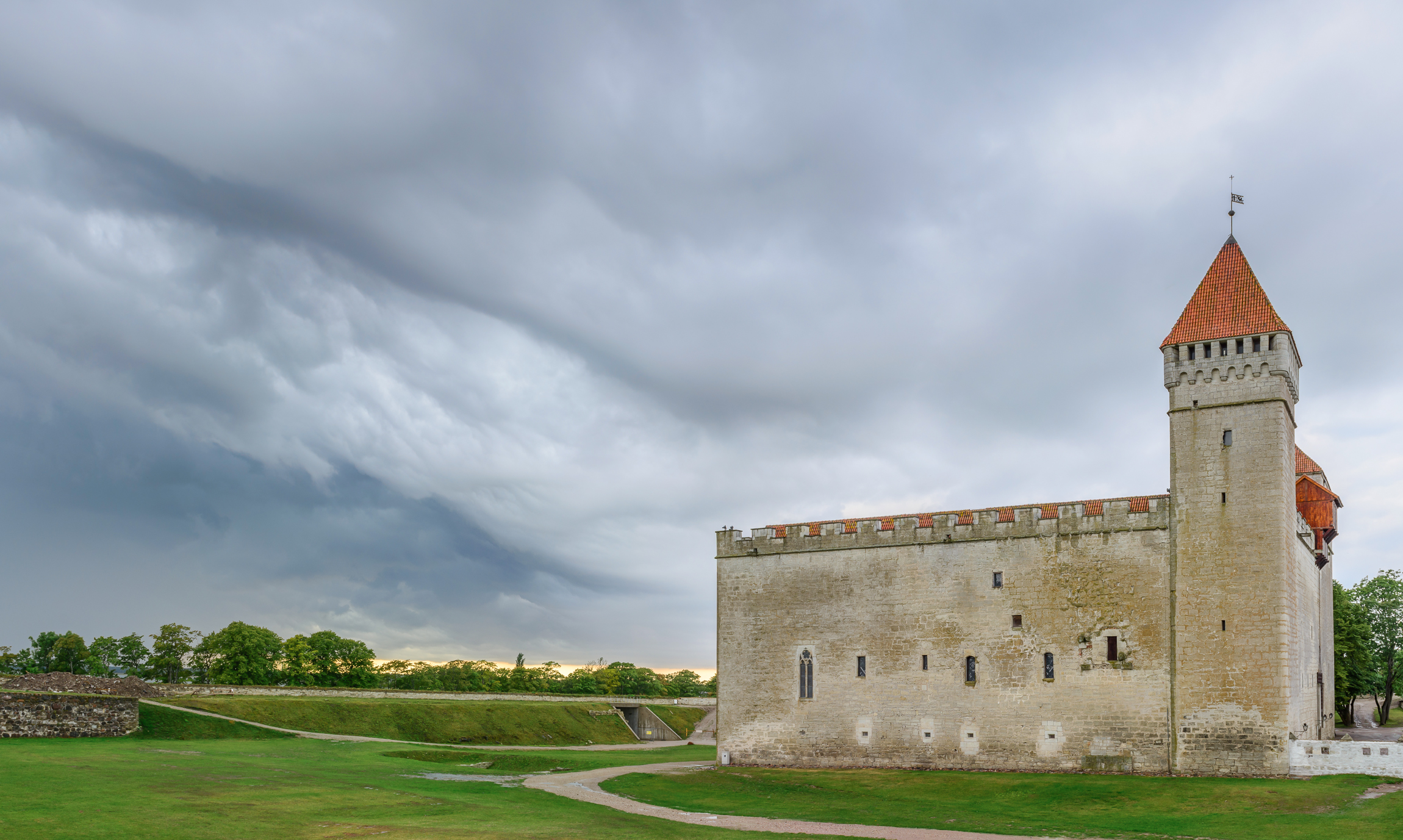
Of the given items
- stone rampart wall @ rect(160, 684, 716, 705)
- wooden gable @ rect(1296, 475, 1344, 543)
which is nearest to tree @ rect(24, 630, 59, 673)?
stone rampart wall @ rect(160, 684, 716, 705)

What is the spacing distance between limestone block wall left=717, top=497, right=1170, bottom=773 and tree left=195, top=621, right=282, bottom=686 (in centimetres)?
5660

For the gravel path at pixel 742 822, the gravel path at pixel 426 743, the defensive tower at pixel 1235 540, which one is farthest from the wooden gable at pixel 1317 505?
the gravel path at pixel 426 743

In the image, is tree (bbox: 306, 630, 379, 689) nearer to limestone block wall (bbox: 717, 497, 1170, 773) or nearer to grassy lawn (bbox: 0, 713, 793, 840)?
grassy lawn (bbox: 0, 713, 793, 840)

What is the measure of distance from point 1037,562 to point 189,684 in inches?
2266

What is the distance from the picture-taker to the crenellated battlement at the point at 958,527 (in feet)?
130

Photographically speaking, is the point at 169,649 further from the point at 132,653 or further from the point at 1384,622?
the point at 1384,622

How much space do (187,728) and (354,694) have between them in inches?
918

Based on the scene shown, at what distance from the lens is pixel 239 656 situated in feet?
272

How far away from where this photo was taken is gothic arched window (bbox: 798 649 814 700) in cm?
4541

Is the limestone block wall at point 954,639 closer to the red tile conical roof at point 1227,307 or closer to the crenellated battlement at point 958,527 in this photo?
the crenellated battlement at point 958,527

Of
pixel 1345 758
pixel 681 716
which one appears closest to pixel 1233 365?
pixel 1345 758

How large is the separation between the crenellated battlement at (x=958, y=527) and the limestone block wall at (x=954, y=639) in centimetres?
8

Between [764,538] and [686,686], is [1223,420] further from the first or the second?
[686,686]

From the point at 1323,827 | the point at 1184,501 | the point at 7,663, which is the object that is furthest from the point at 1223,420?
the point at 7,663
